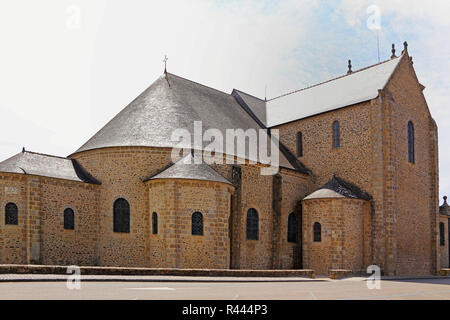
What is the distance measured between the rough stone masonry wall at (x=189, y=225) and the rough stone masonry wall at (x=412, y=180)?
10.4 metres

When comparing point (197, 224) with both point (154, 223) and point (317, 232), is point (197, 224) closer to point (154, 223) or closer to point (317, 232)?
point (154, 223)

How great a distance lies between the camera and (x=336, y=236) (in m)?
27.9

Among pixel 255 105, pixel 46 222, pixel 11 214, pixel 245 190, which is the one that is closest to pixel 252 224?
pixel 245 190

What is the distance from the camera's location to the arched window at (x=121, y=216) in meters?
25.5

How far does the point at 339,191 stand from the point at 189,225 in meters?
9.88

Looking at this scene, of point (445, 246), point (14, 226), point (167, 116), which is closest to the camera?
point (14, 226)

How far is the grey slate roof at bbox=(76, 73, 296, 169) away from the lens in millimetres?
26703

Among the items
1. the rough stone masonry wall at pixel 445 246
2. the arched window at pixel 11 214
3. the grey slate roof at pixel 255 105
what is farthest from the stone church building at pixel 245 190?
the rough stone masonry wall at pixel 445 246

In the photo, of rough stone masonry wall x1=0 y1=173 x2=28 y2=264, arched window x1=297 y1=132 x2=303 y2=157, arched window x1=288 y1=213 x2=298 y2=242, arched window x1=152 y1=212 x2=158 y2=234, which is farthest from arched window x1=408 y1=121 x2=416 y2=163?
rough stone masonry wall x1=0 y1=173 x2=28 y2=264

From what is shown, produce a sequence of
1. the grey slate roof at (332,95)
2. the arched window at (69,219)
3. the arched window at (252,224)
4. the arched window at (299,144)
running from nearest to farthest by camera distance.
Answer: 1. the arched window at (69,219)
2. the arched window at (252,224)
3. the grey slate roof at (332,95)
4. the arched window at (299,144)

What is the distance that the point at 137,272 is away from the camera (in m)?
18.0

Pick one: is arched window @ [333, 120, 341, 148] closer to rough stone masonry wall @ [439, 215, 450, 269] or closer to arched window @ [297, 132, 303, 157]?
arched window @ [297, 132, 303, 157]

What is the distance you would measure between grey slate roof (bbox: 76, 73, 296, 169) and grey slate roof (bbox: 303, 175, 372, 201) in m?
2.70

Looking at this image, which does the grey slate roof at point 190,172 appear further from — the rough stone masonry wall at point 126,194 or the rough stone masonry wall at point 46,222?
the rough stone masonry wall at point 46,222
